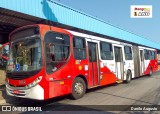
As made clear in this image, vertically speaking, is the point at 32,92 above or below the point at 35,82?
below

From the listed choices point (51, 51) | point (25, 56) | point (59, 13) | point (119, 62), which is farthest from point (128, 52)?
point (25, 56)

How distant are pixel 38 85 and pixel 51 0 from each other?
33.6 ft

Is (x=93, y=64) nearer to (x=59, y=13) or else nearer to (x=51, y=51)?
(x=51, y=51)

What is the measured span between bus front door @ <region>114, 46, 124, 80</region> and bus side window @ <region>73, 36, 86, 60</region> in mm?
4025

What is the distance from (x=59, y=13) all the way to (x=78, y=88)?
361 inches

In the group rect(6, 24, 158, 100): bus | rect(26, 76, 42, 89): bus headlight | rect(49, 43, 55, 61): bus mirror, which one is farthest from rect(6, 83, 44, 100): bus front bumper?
rect(49, 43, 55, 61): bus mirror

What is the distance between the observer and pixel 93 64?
11.9 meters

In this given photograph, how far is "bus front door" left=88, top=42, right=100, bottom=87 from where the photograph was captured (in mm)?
11578

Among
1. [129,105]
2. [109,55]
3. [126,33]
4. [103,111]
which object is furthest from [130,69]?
[126,33]

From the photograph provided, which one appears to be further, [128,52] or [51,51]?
[128,52]

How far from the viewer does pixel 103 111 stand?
799 centimetres

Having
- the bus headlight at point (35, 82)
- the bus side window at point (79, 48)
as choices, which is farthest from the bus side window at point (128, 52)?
the bus headlight at point (35, 82)

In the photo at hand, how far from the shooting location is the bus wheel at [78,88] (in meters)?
10.0

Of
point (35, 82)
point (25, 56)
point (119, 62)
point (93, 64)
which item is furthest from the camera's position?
point (119, 62)
